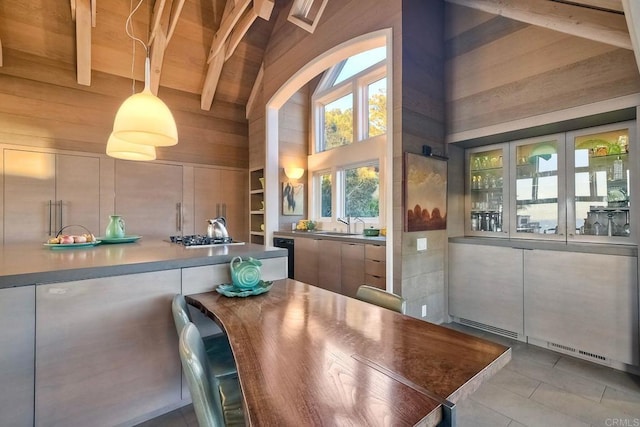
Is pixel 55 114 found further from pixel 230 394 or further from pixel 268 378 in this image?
pixel 268 378

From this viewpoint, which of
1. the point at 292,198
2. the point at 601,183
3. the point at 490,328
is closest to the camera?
the point at 601,183

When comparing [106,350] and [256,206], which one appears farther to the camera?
[256,206]

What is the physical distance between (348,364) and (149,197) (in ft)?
15.1

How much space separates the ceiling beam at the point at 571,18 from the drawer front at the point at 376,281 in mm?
2650

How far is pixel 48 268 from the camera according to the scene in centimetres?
156

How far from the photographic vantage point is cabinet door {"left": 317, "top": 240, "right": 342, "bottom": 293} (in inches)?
149

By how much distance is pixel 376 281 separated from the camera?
10.8 feet

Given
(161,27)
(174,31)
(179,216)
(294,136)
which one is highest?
(174,31)

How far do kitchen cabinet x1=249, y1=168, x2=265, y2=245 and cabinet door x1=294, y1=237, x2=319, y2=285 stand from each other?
45.9 inches

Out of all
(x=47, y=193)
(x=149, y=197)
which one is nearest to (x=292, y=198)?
(x=149, y=197)

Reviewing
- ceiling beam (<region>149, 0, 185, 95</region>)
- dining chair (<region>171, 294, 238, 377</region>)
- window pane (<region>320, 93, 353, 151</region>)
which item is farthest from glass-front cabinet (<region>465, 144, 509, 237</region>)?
ceiling beam (<region>149, 0, 185, 95</region>)

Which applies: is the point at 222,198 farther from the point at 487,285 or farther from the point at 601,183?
the point at 601,183

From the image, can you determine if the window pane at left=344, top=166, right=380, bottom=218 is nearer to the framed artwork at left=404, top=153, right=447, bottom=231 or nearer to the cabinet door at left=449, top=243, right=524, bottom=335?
the framed artwork at left=404, top=153, right=447, bottom=231

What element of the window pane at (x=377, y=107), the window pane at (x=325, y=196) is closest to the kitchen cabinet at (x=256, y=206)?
the window pane at (x=325, y=196)
